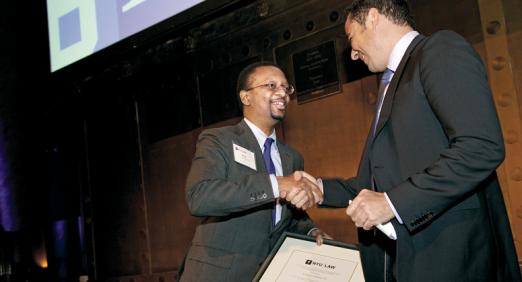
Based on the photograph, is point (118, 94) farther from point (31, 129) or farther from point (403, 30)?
point (403, 30)

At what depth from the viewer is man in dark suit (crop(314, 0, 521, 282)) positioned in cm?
142

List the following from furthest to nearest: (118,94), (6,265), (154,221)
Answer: (6,265) → (118,94) → (154,221)

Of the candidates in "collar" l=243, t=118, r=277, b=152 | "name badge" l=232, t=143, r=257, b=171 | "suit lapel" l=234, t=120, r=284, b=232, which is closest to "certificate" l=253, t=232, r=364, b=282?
"suit lapel" l=234, t=120, r=284, b=232

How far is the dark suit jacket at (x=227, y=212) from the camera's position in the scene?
7.18 ft

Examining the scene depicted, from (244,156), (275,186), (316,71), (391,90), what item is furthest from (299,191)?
(316,71)

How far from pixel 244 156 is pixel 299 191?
34cm

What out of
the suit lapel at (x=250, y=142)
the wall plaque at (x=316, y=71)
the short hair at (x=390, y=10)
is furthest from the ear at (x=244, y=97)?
the short hair at (x=390, y=10)

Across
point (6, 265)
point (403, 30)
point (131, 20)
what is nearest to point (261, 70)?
point (403, 30)

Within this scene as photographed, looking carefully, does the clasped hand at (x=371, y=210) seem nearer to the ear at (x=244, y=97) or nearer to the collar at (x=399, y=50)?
the collar at (x=399, y=50)

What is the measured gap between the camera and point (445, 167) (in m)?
1.42

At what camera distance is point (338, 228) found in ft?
11.0

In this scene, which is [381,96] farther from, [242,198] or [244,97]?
[244,97]

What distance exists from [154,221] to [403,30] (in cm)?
328

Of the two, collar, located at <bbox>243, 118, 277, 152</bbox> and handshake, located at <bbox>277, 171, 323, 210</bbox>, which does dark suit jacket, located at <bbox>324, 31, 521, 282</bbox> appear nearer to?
handshake, located at <bbox>277, 171, 323, 210</bbox>
